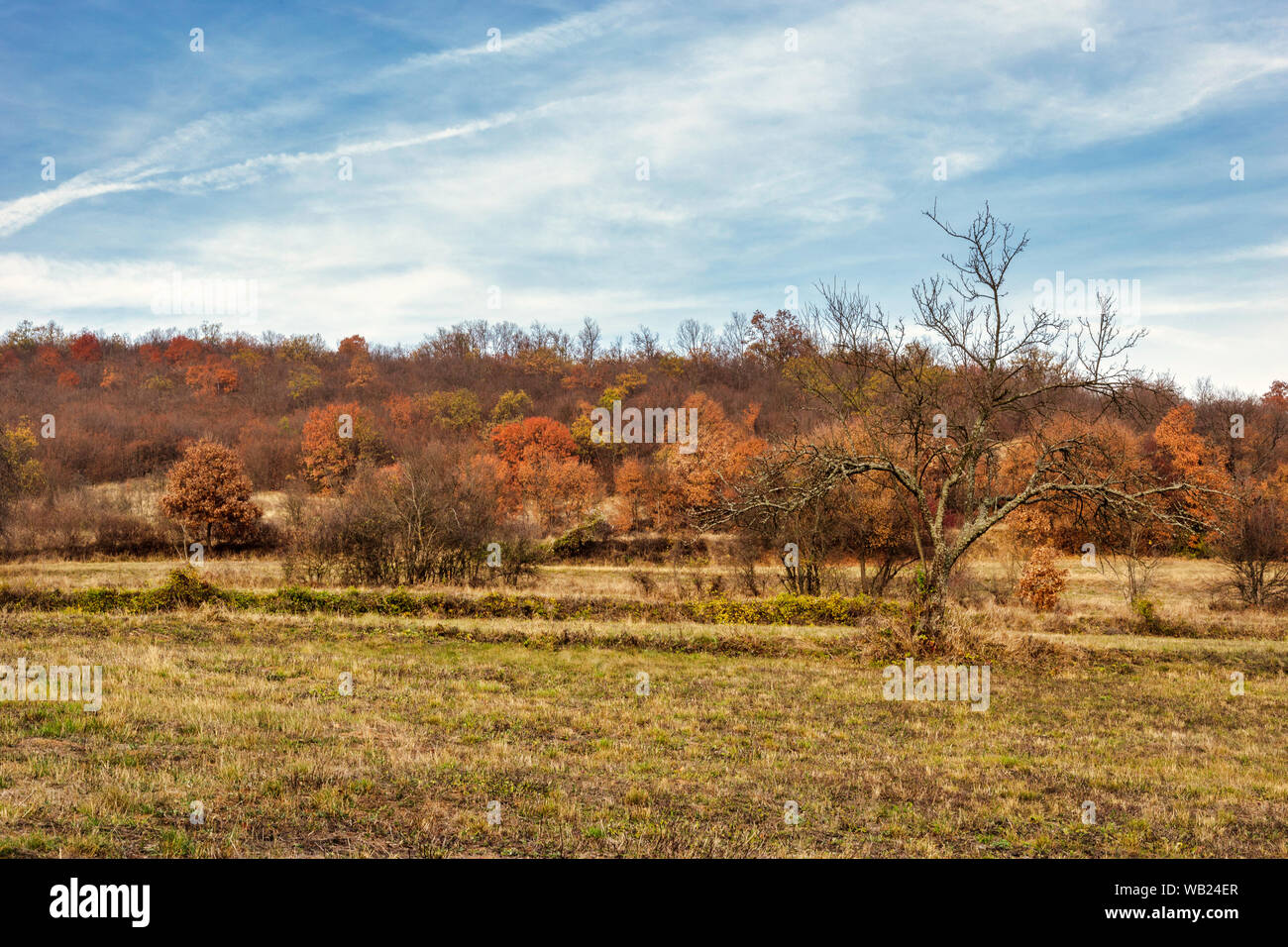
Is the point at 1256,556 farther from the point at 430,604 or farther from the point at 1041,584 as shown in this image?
the point at 430,604

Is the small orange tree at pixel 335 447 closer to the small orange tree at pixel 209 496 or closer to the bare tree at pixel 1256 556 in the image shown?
the small orange tree at pixel 209 496

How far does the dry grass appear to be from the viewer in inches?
288

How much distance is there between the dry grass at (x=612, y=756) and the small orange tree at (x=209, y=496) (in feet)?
129

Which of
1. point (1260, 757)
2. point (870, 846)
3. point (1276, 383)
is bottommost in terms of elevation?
point (1260, 757)

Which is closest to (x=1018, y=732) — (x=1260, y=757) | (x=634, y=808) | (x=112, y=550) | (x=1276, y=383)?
(x=1260, y=757)

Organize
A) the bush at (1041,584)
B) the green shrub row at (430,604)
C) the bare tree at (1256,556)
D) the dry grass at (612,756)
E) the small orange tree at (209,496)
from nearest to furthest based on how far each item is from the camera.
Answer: the dry grass at (612,756) < the green shrub row at (430,604) < the bush at (1041,584) < the bare tree at (1256,556) < the small orange tree at (209,496)

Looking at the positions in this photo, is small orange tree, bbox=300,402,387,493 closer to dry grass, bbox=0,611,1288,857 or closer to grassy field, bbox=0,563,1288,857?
grassy field, bbox=0,563,1288,857

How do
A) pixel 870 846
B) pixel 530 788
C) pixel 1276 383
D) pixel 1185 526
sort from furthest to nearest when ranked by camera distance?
pixel 1276 383 < pixel 1185 526 < pixel 530 788 < pixel 870 846

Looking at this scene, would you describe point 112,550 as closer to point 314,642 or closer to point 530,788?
point 314,642

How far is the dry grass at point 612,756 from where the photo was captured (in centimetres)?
730

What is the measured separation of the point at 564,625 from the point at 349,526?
13.3 meters

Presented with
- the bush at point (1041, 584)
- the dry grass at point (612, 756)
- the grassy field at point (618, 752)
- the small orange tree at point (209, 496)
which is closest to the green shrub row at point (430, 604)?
the grassy field at point (618, 752)

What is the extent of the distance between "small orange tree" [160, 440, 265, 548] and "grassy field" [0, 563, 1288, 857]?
127 feet

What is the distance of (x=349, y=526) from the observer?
3130 centimetres
